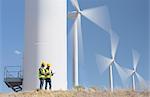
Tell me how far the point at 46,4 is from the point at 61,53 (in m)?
4.60

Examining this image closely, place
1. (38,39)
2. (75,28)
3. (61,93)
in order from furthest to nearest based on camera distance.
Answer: (75,28) < (38,39) < (61,93)

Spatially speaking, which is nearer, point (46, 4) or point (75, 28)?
point (46, 4)

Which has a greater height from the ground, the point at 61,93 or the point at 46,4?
the point at 46,4

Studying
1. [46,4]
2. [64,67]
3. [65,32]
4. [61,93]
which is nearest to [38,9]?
[46,4]

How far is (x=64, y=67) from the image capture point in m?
35.3

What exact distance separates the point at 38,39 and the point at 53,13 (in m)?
2.75

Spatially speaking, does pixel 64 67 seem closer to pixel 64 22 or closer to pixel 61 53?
pixel 61 53

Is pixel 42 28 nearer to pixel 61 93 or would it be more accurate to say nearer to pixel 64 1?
pixel 64 1

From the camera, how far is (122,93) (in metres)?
27.2

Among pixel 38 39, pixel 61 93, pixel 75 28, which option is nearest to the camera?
pixel 61 93

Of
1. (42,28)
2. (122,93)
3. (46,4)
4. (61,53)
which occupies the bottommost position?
(122,93)

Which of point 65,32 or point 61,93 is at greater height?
point 65,32

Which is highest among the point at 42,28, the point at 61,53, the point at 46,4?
the point at 46,4

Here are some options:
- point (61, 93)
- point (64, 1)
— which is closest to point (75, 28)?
point (64, 1)
